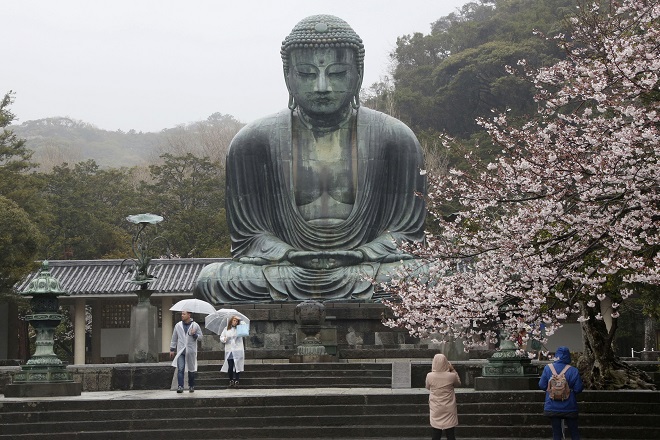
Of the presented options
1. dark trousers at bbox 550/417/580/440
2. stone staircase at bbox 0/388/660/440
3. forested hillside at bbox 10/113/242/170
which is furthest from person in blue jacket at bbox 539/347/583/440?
forested hillside at bbox 10/113/242/170

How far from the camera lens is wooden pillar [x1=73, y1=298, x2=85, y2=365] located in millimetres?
29922

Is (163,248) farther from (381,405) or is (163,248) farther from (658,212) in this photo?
(658,212)

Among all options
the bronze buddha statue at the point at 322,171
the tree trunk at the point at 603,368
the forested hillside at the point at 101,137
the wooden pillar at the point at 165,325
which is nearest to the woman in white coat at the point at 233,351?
the tree trunk at the point at 603,368

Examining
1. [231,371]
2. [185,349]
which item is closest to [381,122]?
[231,371]

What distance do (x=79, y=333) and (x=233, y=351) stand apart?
16784mm

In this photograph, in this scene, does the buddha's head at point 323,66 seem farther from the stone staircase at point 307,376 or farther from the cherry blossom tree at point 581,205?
the cherry blossom tree at point 581,205

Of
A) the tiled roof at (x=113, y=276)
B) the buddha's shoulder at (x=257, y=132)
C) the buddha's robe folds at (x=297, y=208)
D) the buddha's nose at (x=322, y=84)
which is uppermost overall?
the buddha's nose at (x=322, y=84)

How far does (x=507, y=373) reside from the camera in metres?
13.0

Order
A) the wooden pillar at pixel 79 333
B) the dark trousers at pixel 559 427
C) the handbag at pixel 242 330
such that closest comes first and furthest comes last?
the dark trousers at pixel 559 427 < the handbag at pixel 242 330 < the wooden pillar at pixel 79 333

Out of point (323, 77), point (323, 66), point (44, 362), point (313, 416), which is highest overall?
point (323, 66)

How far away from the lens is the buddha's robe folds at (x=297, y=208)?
20.0 metres

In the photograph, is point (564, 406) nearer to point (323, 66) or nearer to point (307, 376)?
point (307, 376)

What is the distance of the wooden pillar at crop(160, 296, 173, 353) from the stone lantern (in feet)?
49.5

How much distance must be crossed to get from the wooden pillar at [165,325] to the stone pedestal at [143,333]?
30.0 feet
